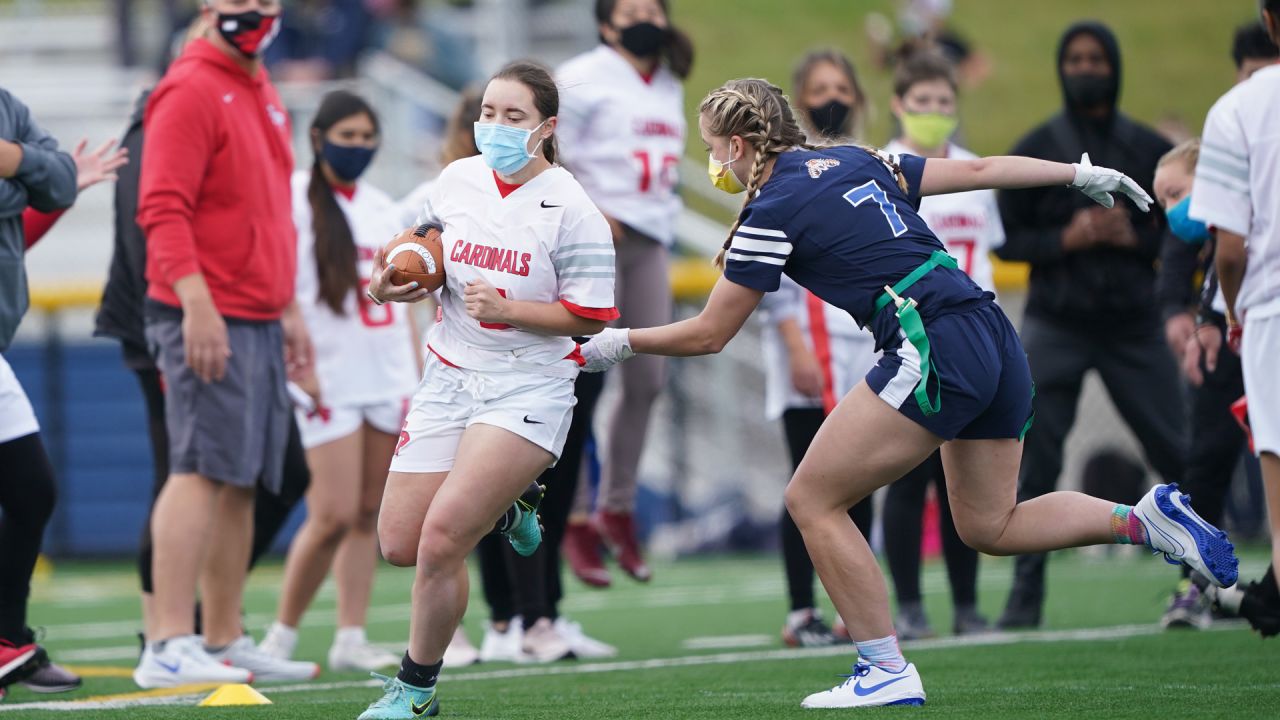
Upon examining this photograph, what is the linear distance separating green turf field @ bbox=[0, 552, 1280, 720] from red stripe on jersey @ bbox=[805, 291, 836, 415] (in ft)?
3.79

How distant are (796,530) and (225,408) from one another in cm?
252

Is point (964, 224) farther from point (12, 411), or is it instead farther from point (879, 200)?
point (12, 411)

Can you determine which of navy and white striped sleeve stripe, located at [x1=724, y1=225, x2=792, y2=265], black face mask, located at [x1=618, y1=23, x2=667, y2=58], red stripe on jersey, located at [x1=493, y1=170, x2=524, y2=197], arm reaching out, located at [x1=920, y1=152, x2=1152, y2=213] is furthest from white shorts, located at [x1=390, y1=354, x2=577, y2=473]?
black face mask, located at [x1=618, y1=23, x2=667, y2=58]

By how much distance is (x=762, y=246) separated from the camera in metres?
4.93

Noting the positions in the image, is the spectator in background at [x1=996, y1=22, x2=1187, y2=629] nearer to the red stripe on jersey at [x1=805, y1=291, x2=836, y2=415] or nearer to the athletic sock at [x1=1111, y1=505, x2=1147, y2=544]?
the red stripe on jersey at [x1=805, y1=291, x2=836, y2=415]

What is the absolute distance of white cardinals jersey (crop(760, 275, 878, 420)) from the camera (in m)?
7.48

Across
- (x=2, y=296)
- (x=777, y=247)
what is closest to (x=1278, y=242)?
(x=777, y=247)

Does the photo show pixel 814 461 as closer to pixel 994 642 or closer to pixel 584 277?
pixel 584 277

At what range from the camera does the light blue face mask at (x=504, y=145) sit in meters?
5.04

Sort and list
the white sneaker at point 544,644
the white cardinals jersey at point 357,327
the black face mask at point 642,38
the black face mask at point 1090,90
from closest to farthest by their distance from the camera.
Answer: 1. the white sneaker at point 544,644
2. the white cardinals jersey at point 357,327
3. the black face mask at point 642,38
4. the black face mask at point 1090,90

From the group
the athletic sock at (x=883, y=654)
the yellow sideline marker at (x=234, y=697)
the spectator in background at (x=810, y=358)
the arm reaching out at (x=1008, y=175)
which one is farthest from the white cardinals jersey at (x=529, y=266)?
the spectator in background at (x=810, y=358)

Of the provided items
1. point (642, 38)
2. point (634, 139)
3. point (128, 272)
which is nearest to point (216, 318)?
point (128, 272)

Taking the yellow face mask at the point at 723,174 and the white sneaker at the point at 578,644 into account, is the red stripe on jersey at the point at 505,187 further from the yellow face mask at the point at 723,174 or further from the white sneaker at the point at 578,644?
the white sneaker at the point at 578,644

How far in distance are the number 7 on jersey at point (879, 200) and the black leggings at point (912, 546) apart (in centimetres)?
262
